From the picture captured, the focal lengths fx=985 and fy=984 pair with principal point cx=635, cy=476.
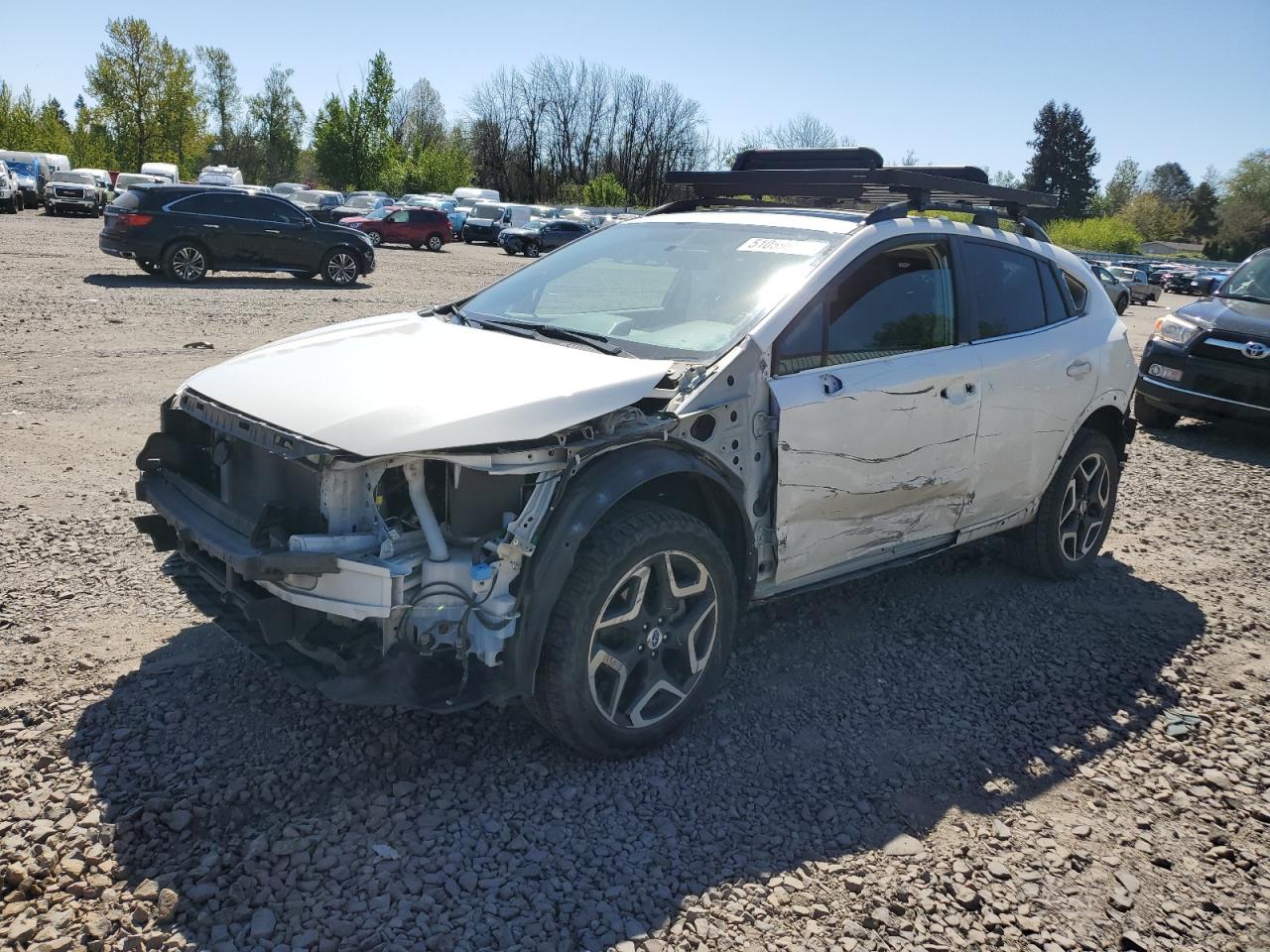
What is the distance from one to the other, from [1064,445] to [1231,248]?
3240 inches

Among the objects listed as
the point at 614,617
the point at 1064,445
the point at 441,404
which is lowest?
the point at 614,617

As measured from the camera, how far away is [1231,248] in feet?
242

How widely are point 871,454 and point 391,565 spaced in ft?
6.53

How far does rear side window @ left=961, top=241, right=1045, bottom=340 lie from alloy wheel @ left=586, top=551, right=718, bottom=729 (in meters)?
1.98

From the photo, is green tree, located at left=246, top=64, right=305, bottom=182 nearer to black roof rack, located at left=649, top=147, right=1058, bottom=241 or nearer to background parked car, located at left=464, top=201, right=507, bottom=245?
background parked car, located at left=464, top=201, right=507, bottom=245

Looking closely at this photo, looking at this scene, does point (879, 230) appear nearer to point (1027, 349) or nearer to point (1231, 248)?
point (1027, 349)

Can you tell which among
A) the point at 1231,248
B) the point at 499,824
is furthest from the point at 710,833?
the point at 1231,248

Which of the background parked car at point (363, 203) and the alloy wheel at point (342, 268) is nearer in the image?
the alloy wheel at point (342, 268)

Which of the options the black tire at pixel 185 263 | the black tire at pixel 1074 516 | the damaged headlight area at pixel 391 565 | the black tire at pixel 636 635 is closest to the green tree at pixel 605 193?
the black tire at pixel 185 263

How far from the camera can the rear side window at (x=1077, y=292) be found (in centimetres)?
523

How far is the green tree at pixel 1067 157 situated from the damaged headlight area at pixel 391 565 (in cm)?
10259

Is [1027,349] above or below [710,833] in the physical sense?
above

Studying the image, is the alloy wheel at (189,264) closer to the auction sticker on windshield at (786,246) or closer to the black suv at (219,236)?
the black suv at (219,236)

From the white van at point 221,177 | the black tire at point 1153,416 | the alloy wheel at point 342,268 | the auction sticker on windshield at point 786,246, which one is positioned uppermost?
the white van at point 221,177
